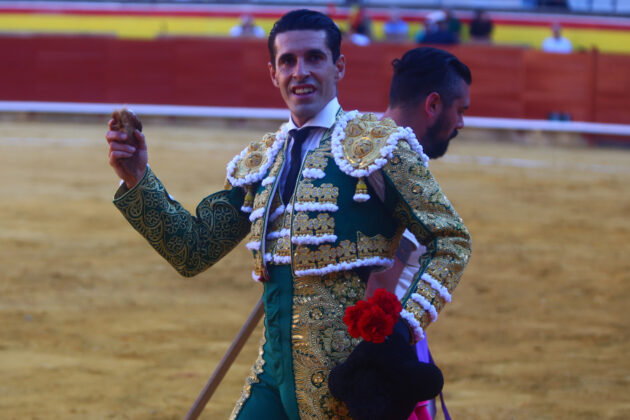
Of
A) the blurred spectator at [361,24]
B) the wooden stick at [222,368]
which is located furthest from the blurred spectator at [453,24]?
the wooden stick at [222,368]

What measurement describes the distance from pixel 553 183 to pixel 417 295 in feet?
24.5

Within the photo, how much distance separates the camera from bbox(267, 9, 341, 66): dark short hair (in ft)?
6.26

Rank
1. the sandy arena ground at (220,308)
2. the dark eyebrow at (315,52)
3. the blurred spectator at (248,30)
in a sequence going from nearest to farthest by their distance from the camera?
the dark eyebrow at (315,52) < the sandy arena ground at (220,308) < the blurred spectator at (248,30)

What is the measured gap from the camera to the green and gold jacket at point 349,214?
1808mm

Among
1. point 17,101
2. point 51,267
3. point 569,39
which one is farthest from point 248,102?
point 51,267

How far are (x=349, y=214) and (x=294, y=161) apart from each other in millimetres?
192

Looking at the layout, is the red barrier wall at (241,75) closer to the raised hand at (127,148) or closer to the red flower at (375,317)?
the raised hand at (127,148)

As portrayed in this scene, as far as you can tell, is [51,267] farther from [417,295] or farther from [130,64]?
[130,64]

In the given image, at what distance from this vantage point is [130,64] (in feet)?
46.9

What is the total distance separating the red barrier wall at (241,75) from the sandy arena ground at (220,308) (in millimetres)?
4372

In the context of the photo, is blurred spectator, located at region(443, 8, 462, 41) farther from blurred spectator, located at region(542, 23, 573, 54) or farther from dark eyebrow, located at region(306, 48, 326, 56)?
dark eyebrow, located at region(306, 48, 326, 56)

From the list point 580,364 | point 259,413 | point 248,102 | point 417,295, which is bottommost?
point 248,102

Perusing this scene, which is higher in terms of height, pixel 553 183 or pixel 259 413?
pixel 259 413

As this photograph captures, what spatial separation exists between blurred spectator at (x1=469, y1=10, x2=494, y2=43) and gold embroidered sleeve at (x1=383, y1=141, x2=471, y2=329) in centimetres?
1281
